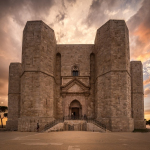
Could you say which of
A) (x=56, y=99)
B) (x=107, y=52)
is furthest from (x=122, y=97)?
(x=56, y=99)

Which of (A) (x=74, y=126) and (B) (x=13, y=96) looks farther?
(B) (x=13, y=96)

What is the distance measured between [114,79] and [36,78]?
955 cm

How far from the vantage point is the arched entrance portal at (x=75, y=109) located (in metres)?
27.1

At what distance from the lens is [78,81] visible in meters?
27.4

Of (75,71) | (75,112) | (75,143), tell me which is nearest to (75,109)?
(75,112)

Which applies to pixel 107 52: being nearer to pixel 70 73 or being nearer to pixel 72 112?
pixel 70 73

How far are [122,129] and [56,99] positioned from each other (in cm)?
1062

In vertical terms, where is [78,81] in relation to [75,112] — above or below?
above

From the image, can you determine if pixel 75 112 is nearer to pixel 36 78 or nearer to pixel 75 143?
pixel 36 78

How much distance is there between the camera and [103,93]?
2327 cm

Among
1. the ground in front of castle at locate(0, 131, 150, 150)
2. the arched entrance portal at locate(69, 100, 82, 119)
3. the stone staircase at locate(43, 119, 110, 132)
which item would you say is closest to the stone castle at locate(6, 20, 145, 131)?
the arched entrance portal at locate(69, 100, 82, 119)

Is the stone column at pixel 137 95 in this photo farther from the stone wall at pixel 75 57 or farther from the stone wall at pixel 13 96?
the stone wall at pixel 13 96

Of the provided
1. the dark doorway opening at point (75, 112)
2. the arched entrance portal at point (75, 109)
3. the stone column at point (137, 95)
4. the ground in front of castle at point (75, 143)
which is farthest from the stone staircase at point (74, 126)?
the stone column at point (137, 95)

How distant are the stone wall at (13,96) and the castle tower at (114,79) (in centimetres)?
1416
